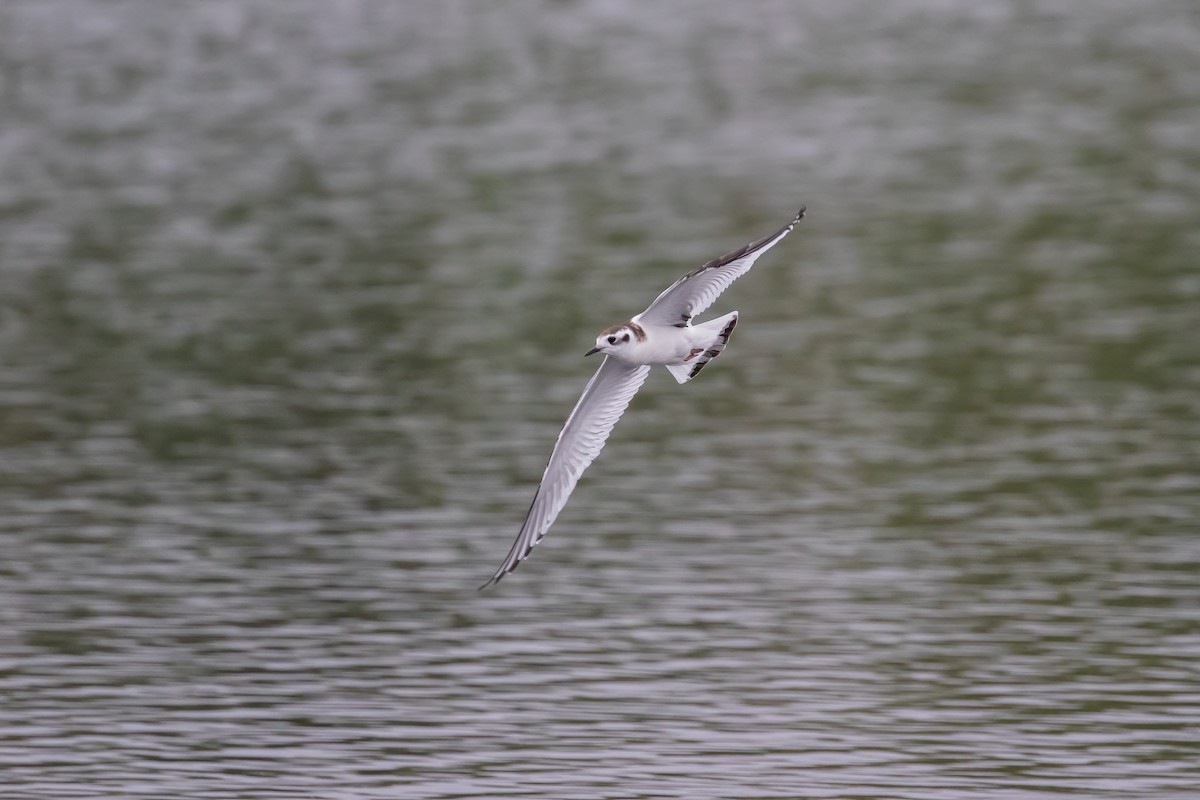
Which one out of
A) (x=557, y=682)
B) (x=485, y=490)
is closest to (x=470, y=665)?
(x=557, y=682)

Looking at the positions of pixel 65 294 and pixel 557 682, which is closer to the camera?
pixel 557 682

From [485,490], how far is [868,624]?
604 centimetres

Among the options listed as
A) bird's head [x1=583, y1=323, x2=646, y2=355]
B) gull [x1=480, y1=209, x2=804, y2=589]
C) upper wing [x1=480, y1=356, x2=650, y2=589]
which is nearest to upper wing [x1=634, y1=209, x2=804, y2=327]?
gull [x1=480, y1=209, x2=804, y2=589]

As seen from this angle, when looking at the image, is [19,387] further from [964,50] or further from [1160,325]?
[964,50]

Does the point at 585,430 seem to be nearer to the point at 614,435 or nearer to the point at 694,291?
the point at 694,291

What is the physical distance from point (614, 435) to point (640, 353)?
11563 millimetres

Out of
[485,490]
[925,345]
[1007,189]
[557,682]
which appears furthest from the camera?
[1007,189]

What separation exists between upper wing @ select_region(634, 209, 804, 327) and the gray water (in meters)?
3.64

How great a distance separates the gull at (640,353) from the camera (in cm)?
1434

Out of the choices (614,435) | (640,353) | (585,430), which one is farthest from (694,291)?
(614,435)

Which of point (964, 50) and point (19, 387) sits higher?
point (964, 50)

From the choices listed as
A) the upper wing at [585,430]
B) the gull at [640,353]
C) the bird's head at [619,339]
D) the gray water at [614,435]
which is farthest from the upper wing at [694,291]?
the gray water at [614,435]

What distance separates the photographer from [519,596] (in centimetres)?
2069

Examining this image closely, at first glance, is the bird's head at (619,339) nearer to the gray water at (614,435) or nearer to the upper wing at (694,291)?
the upper wing at (694,291)
